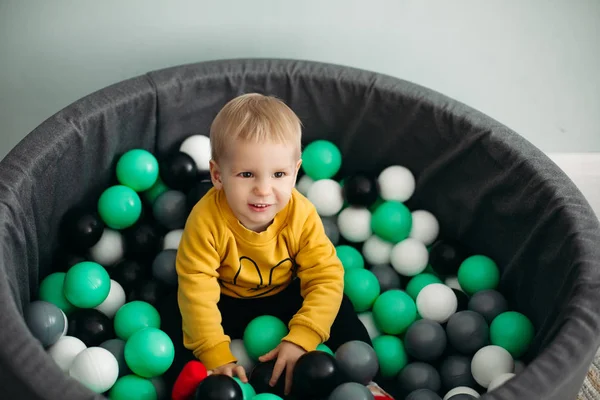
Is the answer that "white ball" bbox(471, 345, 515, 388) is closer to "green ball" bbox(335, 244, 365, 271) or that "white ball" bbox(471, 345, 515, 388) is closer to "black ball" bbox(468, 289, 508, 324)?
"black ball" bbox(468, 289, 508, 324)

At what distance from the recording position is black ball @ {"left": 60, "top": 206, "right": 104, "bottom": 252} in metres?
1.62

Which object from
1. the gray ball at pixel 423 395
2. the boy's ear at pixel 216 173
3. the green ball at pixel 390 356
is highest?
the boy's ear at pixel 216 173

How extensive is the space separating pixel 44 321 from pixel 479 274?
2.94 ft

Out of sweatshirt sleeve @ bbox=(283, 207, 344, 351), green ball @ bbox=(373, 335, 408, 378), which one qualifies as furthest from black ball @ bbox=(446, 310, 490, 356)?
sweatshirt sleeve @ bbox=(283, 207, 344, 351)

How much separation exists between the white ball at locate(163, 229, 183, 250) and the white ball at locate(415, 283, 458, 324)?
0.56 metres

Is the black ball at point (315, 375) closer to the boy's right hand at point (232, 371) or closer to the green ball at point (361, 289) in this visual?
the boy's right hand at point (232, 371)

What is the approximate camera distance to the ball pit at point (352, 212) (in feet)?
4.59

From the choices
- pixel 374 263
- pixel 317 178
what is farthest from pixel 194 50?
pixel 374 263

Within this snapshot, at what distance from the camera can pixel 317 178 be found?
184 centimetres

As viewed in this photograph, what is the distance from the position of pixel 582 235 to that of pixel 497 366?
293mm

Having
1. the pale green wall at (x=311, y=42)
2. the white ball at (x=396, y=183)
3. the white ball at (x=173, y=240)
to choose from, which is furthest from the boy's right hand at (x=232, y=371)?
the pale green wall at (x=311, y=42)

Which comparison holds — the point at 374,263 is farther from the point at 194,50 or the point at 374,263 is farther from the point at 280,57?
the point at 194,50

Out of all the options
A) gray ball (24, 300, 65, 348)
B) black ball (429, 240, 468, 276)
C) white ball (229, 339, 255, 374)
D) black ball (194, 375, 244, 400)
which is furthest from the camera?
black ball (429, 240, 468, 276)

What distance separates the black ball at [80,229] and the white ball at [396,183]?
660 millimetres
